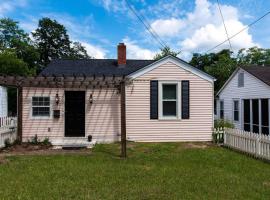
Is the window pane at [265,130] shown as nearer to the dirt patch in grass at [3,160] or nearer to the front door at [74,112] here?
the front door at [74,112]

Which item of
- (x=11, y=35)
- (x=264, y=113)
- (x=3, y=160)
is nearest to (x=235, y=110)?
(x=264, y=113)

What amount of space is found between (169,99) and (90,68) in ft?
14.7

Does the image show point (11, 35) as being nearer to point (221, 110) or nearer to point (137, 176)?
point (221, 110)

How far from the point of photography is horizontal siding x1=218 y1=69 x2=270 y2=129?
15952mm

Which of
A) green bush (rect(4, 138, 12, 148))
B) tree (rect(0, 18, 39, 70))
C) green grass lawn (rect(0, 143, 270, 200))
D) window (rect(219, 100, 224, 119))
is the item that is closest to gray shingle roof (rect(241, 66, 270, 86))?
window (rect(219, 100, 224, 119))

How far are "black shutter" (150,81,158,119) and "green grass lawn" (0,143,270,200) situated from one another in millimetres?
3040

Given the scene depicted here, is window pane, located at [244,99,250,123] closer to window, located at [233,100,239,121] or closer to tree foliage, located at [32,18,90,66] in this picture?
window, located at [233,100,239,121]

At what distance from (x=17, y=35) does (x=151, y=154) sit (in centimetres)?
3742

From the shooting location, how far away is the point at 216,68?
29.8 metres

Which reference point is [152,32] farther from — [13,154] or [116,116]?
[13,154]

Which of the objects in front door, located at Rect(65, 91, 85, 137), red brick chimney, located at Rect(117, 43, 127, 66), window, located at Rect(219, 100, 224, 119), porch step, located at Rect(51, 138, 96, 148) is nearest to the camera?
porch step, located at Rect(51, 138, 96, 148)

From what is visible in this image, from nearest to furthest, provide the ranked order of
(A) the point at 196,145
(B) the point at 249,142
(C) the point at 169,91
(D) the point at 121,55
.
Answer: (B) the point at 249,142, (A) the point at 196,145, (C) the point at 169,91, (D) the point at 121,55

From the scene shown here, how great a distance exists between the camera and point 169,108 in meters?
14.2

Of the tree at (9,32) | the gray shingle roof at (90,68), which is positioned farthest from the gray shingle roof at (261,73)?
the tree at (9,32)
